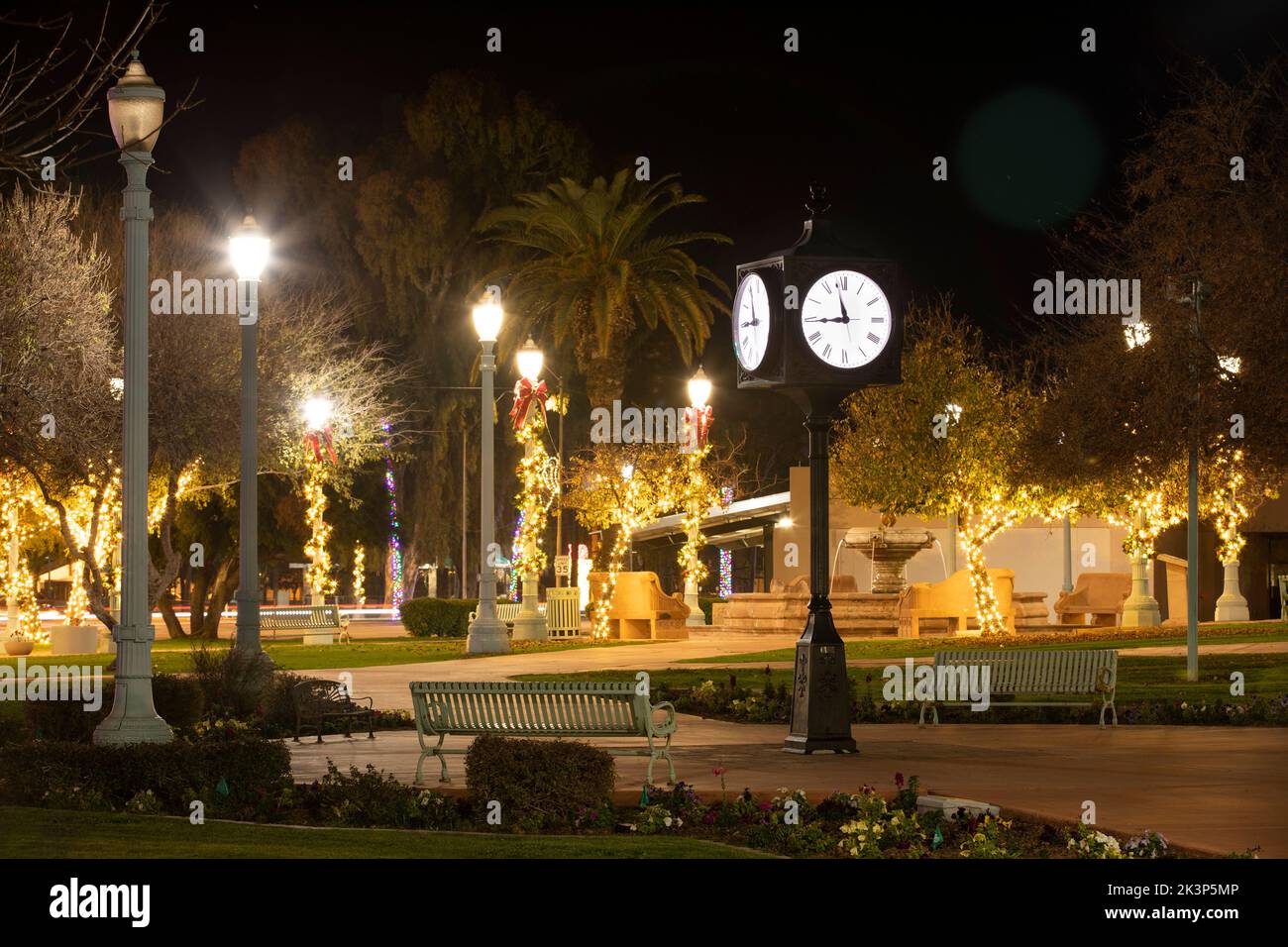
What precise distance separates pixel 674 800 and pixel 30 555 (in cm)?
4515

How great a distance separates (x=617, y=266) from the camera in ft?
144

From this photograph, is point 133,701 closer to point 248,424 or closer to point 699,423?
point 248,424

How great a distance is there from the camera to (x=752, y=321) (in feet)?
55.2

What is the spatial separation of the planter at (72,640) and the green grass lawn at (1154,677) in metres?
14.6

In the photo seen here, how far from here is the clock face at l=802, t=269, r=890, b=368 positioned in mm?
16484

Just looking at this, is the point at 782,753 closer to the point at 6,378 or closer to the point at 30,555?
the point at 6,378

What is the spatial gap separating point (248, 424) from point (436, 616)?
2233cm

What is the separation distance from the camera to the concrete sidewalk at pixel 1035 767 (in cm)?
1210

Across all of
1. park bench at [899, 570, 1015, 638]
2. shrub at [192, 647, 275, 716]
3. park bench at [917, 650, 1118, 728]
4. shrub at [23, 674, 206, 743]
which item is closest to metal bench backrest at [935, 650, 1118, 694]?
park bench at [917, 650, 1118, 728]

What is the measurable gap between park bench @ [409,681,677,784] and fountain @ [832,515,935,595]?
28656 mm

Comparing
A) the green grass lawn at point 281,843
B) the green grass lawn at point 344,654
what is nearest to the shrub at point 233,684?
the green grass lawn at point 281,843

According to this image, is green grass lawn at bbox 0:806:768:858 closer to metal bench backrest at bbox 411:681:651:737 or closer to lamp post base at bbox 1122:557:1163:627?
metal bench backrest at bbox 411:681:651:737

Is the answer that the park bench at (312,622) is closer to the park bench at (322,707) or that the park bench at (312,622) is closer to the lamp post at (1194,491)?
the lamp post at (1194,491)

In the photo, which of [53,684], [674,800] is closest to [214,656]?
[53,684]
